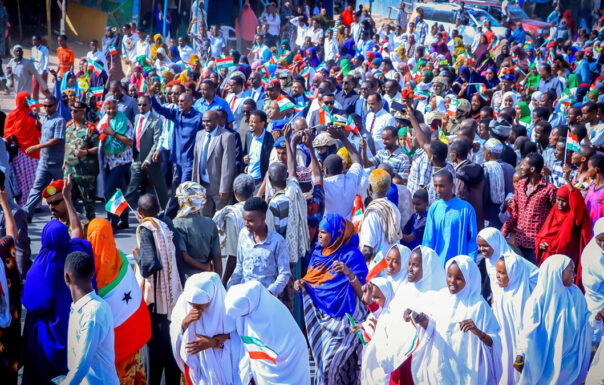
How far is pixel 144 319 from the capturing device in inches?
197

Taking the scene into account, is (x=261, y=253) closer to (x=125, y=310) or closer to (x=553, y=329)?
(x=125, y=310)

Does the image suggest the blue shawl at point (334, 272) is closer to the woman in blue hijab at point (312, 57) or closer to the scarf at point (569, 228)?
the scarf at point (569, 228)

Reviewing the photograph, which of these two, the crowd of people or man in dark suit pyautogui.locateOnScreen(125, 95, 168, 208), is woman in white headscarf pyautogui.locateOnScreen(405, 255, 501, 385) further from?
man in dark suit pyautogui.locateOnScreen(125, 95, 168, 208)

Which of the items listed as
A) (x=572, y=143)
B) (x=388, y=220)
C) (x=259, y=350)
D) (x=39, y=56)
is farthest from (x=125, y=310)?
(x=39, y=56)

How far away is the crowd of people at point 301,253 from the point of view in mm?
4535

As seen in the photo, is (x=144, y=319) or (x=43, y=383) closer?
(x=43, y=383)

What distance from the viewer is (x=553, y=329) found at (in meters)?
5.38

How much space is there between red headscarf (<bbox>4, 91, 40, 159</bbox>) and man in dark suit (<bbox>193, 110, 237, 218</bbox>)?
106 inches

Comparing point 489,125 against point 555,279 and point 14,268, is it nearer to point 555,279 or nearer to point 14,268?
point 555,279

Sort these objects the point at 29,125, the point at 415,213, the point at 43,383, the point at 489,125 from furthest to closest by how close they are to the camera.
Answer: the point at 29,125 < the point at 489,125 < the point at 415,213 < the point at 43,383

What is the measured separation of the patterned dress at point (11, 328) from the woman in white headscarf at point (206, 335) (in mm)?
1173

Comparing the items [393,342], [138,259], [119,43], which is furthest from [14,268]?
[119,43]

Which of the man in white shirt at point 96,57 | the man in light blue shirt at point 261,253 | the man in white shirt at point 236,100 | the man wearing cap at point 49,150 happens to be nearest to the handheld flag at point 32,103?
the man in white shirt at point 96,57

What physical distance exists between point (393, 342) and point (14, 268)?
8.50 feet
